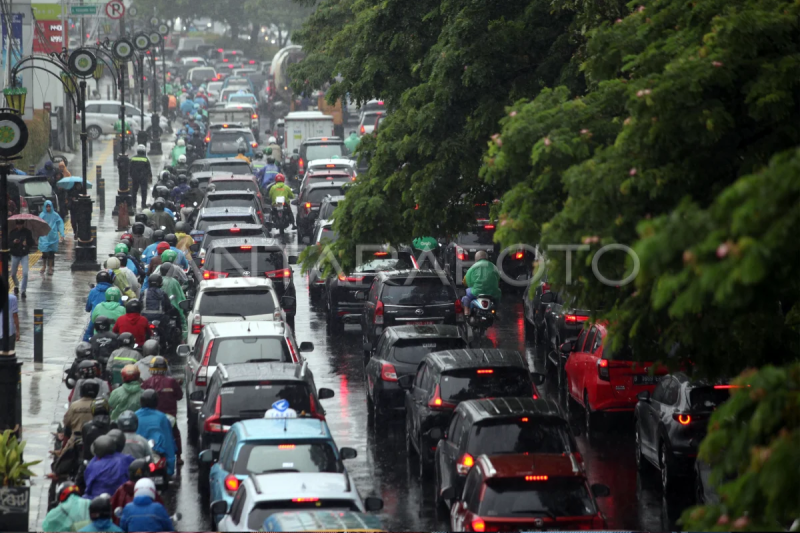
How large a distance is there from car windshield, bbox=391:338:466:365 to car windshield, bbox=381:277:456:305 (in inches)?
144

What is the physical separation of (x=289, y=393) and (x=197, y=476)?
185cm

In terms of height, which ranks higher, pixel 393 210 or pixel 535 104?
pixel 535 104

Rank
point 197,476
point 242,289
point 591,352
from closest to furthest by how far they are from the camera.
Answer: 1. point 197,476
2. point 591,352
3. point 242,289

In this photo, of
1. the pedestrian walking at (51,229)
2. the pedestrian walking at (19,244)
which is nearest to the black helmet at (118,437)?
the pedestrian walking at (19,244)

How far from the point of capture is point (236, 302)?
69.9 feet

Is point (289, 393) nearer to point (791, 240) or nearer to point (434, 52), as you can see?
point (434, 52)

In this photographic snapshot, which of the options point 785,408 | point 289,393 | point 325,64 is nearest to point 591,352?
point 289,393

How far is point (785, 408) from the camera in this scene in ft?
24.6

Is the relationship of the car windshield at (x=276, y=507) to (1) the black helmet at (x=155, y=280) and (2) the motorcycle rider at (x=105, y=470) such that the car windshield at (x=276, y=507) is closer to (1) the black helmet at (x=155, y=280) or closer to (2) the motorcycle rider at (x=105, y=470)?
(2) the motorcycle rider at (x=105, y=470)

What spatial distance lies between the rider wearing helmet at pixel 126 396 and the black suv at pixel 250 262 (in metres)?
9.17

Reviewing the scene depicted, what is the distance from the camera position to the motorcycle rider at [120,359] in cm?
1700

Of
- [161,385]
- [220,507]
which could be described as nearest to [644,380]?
[161,385]

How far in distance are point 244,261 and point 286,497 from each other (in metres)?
14.1

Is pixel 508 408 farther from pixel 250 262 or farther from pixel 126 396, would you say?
pixel 250 262
